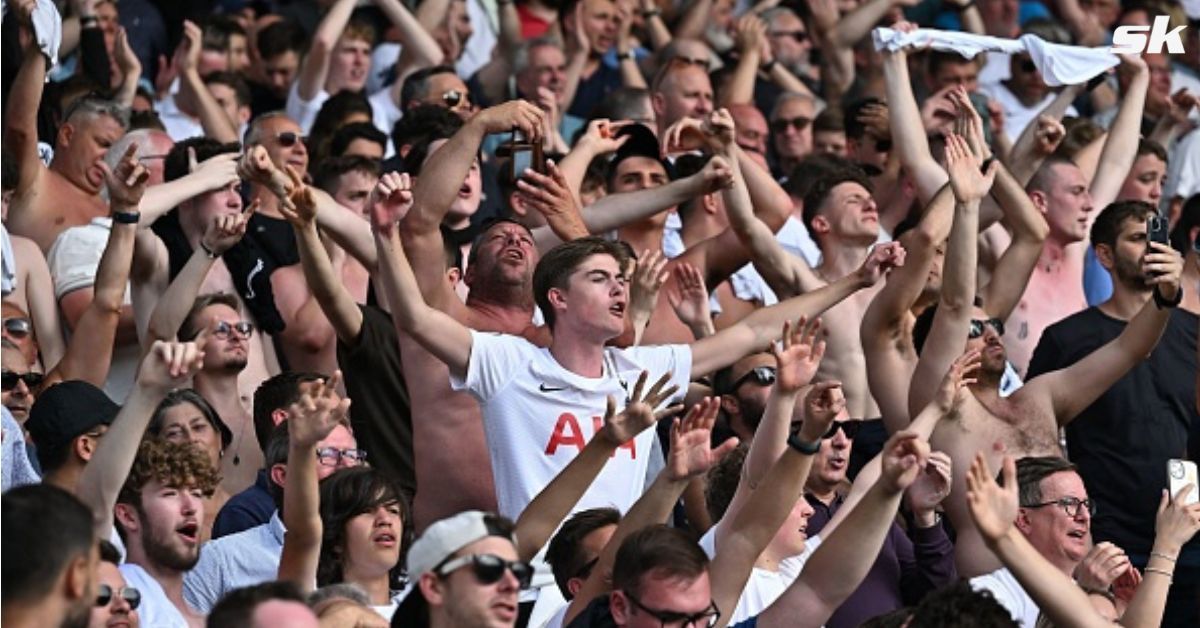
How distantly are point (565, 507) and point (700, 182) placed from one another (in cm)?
226

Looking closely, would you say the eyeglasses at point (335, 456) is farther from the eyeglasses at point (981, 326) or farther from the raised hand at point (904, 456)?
the eyeglasses at point (981, 326)

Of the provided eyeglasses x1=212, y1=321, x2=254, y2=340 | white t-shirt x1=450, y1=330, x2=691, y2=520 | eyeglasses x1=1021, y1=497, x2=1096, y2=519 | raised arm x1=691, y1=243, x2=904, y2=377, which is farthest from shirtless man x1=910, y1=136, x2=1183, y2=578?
eyeglasses x1=212, y1=321, x2=254, y2=340

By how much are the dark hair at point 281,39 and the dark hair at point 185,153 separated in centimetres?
322

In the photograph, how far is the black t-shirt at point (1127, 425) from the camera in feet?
32.8

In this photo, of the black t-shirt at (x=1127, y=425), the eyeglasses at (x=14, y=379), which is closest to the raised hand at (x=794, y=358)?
the eyeglasses at (x=14, y=379)

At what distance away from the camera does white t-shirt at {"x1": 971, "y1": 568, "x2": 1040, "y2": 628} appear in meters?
8.16

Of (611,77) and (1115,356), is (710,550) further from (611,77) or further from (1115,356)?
(611,77)

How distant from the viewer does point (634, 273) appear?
29.0 feet

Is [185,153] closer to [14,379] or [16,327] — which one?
[16,327]

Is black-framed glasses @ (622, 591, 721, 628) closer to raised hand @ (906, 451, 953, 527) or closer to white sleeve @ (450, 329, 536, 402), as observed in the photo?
raised hand @ (906, 451, 953, 527)

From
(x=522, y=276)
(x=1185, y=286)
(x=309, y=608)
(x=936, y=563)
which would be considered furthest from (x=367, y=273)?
(x=309, y=608)

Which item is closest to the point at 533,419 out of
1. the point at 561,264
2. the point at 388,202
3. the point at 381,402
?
the point at 561,264

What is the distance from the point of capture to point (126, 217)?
8820 mm

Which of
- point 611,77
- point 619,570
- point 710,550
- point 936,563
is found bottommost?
point 611,77
